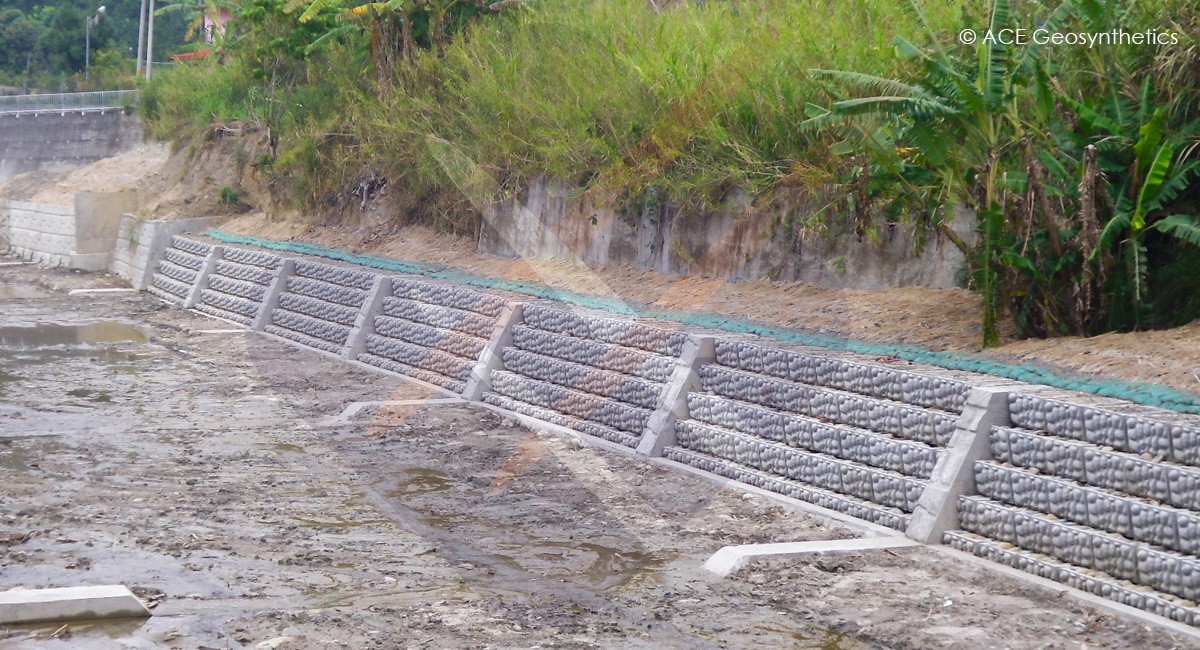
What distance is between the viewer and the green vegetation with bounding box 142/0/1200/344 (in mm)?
9148

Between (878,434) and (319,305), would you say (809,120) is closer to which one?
(878,434)

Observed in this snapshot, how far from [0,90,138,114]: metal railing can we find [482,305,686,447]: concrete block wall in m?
21.3

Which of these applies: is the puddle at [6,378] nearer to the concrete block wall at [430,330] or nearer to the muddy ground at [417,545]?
the muddy ground at [417,545]

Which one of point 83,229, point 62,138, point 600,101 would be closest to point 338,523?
point 600,101

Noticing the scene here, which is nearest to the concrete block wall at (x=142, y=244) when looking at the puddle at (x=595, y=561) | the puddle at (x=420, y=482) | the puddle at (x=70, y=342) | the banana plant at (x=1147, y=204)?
the puddle at (x=70, y=342)

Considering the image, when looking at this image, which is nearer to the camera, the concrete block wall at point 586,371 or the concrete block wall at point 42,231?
the concrete block wall at point 586,371

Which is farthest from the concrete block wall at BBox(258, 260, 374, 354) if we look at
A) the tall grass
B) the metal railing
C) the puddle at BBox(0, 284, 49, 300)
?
the metal railing

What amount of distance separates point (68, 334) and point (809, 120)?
11995 millimetres

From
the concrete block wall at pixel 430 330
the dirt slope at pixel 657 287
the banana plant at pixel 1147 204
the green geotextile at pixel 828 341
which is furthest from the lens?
the concrete block wall at pixel 430 330

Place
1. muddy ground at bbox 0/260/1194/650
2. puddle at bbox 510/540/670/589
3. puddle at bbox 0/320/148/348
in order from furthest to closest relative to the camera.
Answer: puddle at bbox 0/320/148/348 < puddle at bbox 510/540/670/589 < muddy ground at bbox 0/260/1194/650

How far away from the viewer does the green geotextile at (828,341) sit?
760 cm

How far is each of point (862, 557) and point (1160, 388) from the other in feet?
6.80

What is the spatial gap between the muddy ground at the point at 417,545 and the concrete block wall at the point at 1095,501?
271mm

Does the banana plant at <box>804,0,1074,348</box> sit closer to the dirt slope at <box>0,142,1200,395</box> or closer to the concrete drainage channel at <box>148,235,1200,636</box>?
the dirt slope at <box>0,142,1200,395</box>
